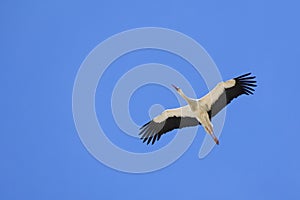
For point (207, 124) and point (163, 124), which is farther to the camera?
point (163, 124)

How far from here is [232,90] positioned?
18.2ft

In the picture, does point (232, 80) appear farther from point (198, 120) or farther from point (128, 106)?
point (128, 106)

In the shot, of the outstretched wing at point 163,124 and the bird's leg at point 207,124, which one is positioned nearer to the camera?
the bird's leg at point 207,124

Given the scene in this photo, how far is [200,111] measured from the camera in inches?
219

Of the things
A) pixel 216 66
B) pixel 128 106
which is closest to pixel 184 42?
pixel 216 66

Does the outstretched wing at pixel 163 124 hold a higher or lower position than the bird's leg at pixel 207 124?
higher

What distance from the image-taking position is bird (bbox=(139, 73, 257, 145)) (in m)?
5.50

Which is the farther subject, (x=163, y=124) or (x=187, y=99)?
(x=163, y=124)

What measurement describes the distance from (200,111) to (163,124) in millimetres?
338

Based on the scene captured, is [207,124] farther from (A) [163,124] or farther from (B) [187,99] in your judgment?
(A) [163,124]

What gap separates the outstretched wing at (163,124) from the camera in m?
5.63

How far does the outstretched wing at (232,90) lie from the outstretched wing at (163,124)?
0.68 feet

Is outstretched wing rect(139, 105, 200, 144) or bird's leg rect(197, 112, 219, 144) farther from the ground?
outstretched wing rect(139, 105, 200, 144)

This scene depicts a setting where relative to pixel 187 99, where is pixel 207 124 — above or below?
below
